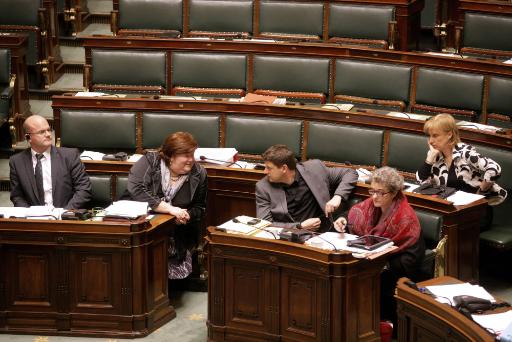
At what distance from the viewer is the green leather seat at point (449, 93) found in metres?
5.57

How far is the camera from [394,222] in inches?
168

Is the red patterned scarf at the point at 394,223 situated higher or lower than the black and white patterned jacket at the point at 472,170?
lower

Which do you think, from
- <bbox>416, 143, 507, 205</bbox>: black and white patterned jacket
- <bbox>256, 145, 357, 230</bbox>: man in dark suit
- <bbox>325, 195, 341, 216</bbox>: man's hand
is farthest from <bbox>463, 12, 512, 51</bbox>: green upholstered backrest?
<bbox>325, 195, 341, 216</bbox>: man's hand

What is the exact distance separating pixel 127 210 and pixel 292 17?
2401 millimetres

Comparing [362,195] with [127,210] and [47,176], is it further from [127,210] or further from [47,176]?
[47,176]

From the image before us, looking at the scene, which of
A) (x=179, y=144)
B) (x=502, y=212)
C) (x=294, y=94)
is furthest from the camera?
(x=294, y=94)

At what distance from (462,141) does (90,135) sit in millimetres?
1906

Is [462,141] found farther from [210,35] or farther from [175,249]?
[210,35]

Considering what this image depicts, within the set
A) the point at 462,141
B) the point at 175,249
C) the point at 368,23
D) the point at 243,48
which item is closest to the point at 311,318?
the point at 175,249

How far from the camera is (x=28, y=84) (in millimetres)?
6660

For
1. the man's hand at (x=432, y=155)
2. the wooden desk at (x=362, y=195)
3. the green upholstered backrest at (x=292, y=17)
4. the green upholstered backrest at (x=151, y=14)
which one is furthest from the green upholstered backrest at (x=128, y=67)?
the man's hand at (x=432, y=155)

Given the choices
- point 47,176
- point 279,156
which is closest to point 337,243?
point 279,156

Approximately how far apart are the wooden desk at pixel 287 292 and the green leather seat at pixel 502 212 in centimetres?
85

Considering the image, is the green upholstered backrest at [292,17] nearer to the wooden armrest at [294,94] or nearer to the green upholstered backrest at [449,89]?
the wooden armrest at [294,94]
